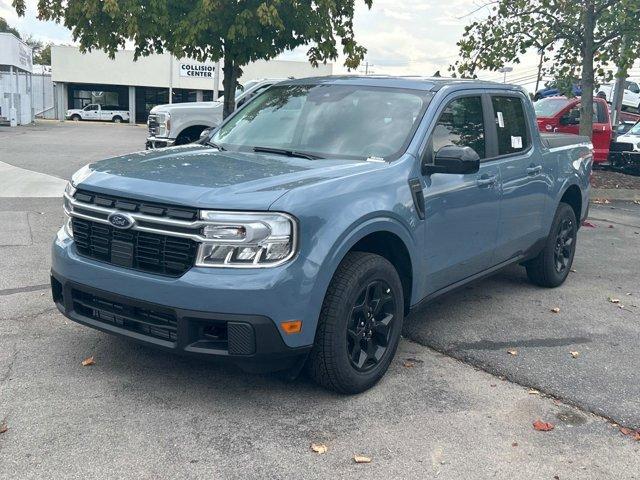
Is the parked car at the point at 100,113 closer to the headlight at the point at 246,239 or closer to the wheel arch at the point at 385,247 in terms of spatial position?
the wheel arch at the point at 385,247

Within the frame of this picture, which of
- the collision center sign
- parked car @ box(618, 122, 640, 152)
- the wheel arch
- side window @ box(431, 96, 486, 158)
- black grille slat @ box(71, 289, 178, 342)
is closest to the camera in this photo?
black grille slat @ box(71, 289, 178, 342)

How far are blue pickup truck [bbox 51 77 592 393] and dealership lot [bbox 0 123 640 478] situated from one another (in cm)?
34

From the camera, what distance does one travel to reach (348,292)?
3844 mm

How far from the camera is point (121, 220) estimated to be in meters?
3.77

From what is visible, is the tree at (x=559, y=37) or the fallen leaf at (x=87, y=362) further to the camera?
the tree at (x=559, y=37)

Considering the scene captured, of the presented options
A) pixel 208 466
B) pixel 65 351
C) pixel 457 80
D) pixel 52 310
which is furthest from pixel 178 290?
pixel 457 80

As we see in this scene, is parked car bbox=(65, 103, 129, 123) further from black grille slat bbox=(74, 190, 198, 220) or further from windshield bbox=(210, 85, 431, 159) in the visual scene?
black grille slat bbox=(74, 190, 198, 220)

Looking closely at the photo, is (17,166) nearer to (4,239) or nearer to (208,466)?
(4,239)

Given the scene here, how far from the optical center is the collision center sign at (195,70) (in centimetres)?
5341

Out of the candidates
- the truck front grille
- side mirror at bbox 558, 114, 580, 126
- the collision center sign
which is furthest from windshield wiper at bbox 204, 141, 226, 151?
the collision center sign

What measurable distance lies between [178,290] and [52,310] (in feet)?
7.55

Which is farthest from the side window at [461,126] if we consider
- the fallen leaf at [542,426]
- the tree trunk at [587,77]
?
the tree trunk at [587,77]

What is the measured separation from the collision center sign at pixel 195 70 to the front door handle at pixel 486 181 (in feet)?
165

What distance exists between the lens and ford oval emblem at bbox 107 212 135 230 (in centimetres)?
373
